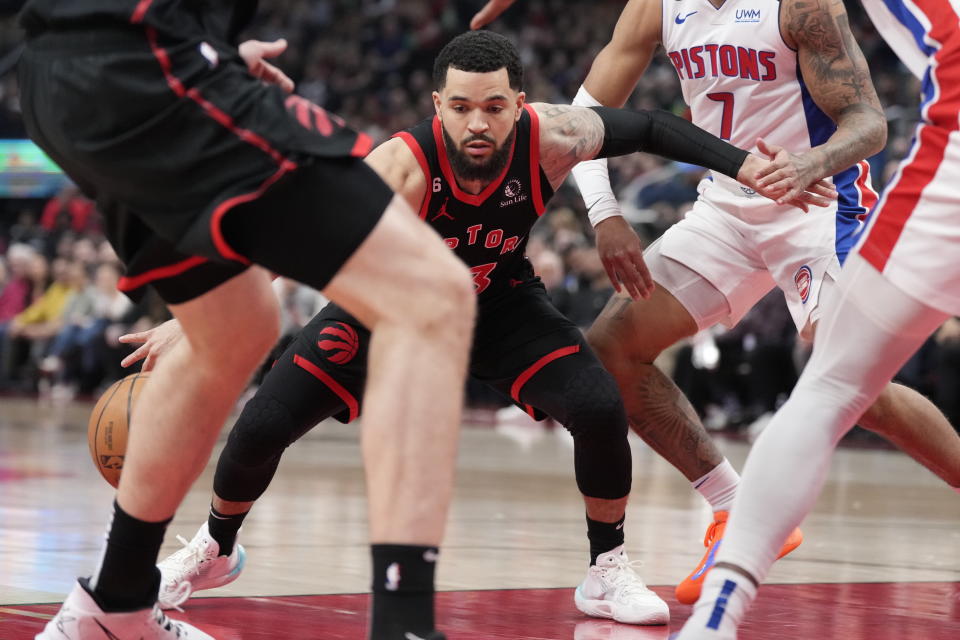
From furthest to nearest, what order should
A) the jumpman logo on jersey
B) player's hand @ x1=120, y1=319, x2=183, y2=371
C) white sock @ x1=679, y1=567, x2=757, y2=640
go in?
1. the jumpman logo on jersey
2. player's hand @ x1=120, y1=319, x2=183, y2=371
3. white sock @ x1=679, y1=567, x2=757, y2=640

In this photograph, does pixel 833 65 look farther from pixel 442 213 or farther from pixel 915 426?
pixel 442 213

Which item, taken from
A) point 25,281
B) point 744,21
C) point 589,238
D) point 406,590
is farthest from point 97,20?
point 25,281

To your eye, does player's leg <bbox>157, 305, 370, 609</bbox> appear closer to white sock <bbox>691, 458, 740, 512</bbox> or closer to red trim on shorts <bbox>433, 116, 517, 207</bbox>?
red trim on shorts <bbox>433, 116, 517, 207</bbox>

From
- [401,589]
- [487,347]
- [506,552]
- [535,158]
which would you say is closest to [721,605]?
[401,589]

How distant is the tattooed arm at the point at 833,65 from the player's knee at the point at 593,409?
1.20 m

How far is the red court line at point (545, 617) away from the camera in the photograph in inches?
147

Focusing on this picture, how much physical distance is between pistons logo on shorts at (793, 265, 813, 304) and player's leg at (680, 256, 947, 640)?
168cm

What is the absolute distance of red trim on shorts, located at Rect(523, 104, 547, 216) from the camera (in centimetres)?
422

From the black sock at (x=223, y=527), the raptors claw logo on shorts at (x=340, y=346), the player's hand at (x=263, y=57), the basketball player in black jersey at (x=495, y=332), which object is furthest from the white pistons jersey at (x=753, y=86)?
the player's hand at (x=263, y=57)

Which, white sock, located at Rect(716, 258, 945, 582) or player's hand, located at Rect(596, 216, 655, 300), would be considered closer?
white sock, located at Rect(716, 258, 945, 582)

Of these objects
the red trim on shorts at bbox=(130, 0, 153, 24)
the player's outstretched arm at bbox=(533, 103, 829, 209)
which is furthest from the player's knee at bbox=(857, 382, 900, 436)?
the red trim on shorts at bbox=(130, 0, 153, 24)

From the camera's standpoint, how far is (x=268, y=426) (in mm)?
4184

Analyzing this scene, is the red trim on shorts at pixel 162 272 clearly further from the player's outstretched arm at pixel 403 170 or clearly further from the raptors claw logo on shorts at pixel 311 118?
the player's outstretched arm at pixel 403 170

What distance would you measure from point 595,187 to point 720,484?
110 cm
